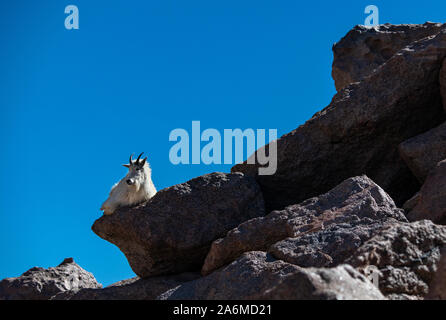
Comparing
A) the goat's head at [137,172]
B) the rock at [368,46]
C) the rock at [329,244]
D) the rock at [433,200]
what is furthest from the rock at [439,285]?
the rock at [368,46]

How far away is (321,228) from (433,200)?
5.94 ft

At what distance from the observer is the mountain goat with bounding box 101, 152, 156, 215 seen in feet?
38.4

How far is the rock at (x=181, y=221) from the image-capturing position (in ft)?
34.6

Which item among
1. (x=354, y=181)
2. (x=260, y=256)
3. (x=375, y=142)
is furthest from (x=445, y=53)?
(x=260, y=256)

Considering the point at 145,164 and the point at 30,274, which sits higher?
the point at 145,164

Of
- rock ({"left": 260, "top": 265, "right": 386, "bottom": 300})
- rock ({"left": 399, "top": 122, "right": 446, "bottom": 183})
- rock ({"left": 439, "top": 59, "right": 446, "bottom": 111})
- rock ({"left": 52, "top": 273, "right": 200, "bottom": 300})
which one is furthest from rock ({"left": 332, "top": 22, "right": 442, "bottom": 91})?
rock ({"left": 260, "top": 265, "right": 386, "bottom": 300})

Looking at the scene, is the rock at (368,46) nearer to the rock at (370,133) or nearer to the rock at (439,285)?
the rock at (370,133)

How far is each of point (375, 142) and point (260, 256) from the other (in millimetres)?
4912

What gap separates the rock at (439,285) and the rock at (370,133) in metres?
6.18

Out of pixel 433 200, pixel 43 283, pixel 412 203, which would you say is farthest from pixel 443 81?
pixel 43 283

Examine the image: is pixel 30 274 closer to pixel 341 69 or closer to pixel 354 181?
pixel 354 181

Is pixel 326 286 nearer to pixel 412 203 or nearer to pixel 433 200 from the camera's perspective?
pixel 433 200

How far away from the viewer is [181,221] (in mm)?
10703

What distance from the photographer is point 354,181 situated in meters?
9.16
